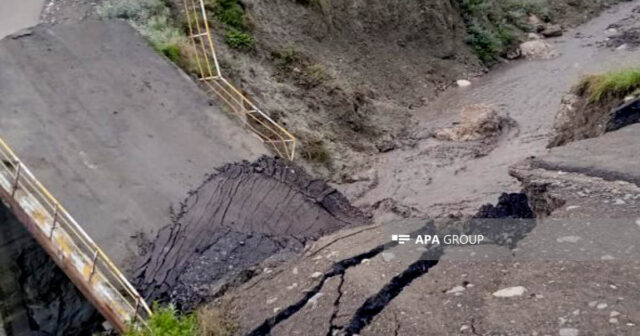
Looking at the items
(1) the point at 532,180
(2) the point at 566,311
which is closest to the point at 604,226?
(2) the point at 566,311

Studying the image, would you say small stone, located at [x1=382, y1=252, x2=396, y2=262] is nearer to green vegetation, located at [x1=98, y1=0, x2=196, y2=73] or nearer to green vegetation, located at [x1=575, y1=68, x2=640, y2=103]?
green vegetation, located at [x1=575, y1=68, x2=640, y2=103]

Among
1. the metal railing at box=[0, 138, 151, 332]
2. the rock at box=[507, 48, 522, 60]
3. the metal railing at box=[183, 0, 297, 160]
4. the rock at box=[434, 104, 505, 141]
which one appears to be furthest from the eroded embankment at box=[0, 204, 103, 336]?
the rock at box=[507, 48, 522, 60]

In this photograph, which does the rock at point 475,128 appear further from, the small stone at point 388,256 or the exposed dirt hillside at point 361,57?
the small stone at point 388,256

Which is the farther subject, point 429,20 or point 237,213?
point 429,20

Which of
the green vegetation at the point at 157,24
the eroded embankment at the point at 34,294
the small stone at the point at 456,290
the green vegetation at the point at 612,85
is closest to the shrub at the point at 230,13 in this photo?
the green vegetation at the point at 157,24

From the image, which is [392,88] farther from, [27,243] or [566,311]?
[566,311]

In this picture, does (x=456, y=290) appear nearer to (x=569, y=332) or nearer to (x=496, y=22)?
(x=569, y=332)
